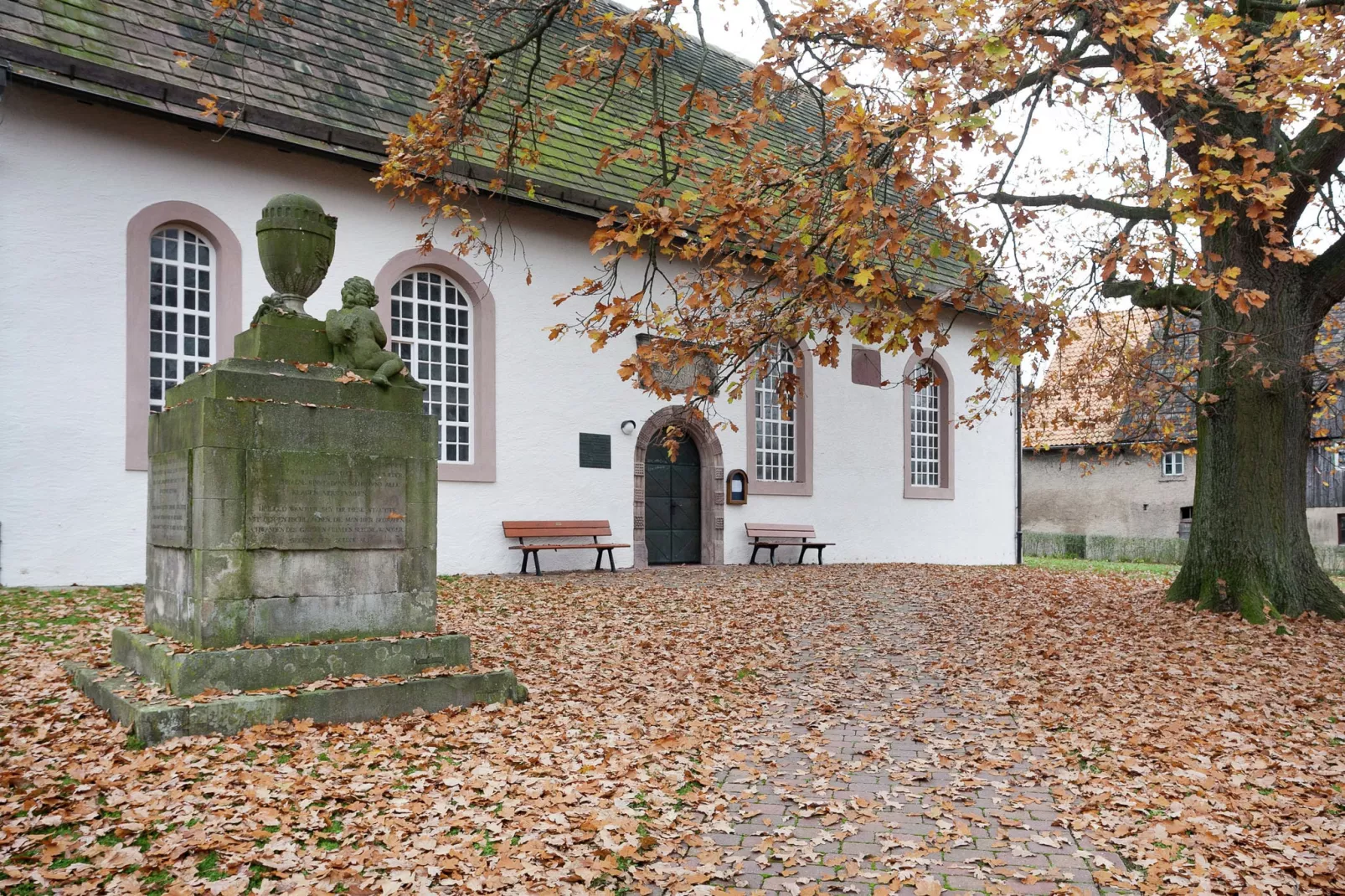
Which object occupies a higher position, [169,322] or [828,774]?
[169,322]

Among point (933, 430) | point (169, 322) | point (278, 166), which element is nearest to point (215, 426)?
point (169, 322)

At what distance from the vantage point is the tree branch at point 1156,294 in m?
11.6

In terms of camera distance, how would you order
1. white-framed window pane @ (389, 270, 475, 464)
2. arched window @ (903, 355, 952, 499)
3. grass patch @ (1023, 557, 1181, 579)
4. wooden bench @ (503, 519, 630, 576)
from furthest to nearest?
1. arched window @ (903, 355, 952, 499)
2. grass patch @ (1023, 557, 1181, 579)
3. wooden bench @ (503, 519, 630, 576)
4. white-framed window pane @ (389, 270, 475, 464)

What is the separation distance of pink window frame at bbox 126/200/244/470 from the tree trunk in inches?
434

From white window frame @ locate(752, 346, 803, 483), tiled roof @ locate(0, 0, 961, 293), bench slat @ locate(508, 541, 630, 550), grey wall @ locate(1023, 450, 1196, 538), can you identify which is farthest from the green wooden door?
grey wall @ locate(1023, 450, 1196, 538)

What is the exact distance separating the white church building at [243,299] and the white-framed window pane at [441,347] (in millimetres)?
35

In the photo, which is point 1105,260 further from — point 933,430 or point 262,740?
point 933,430

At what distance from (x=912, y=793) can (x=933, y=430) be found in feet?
55.5

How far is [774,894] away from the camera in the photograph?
4.02 metres

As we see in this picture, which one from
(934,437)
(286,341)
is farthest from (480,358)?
(934,437)

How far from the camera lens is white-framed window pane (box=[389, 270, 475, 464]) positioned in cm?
1402

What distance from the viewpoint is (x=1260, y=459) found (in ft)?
36.0

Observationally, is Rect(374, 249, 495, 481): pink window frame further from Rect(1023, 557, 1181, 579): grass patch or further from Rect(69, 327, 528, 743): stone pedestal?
Rect(1023, 557, 1181, 579): grass patch

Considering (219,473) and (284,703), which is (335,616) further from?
(219,473)
